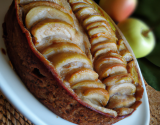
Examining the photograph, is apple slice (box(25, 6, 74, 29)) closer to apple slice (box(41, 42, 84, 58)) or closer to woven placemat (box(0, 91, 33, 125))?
apple slice (box(41, 42, 84, 58))

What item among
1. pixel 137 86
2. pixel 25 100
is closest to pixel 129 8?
pixel 137 86

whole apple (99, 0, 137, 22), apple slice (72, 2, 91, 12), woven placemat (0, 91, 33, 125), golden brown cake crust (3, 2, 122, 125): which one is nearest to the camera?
golden brown cake crust (3, 2, 122, 125)

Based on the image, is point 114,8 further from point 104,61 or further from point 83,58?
point 83,58

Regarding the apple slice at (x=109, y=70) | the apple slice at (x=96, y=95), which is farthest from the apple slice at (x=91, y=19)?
the apple slice at (x=96, y=95)

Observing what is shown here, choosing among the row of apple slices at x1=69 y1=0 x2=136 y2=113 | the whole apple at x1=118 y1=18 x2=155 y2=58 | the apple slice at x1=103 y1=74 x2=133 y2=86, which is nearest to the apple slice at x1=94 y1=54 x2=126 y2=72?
the row of apple slices at x1=69 y1=0 x2=136 y2=113

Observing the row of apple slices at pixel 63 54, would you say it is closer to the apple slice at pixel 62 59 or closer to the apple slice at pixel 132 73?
the apple slice at pixel 62 59

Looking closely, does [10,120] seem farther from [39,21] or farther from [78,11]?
[78,11]

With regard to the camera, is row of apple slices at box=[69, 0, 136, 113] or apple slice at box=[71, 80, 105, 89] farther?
row of apple slices at box=[69, 0, 136, 113]
